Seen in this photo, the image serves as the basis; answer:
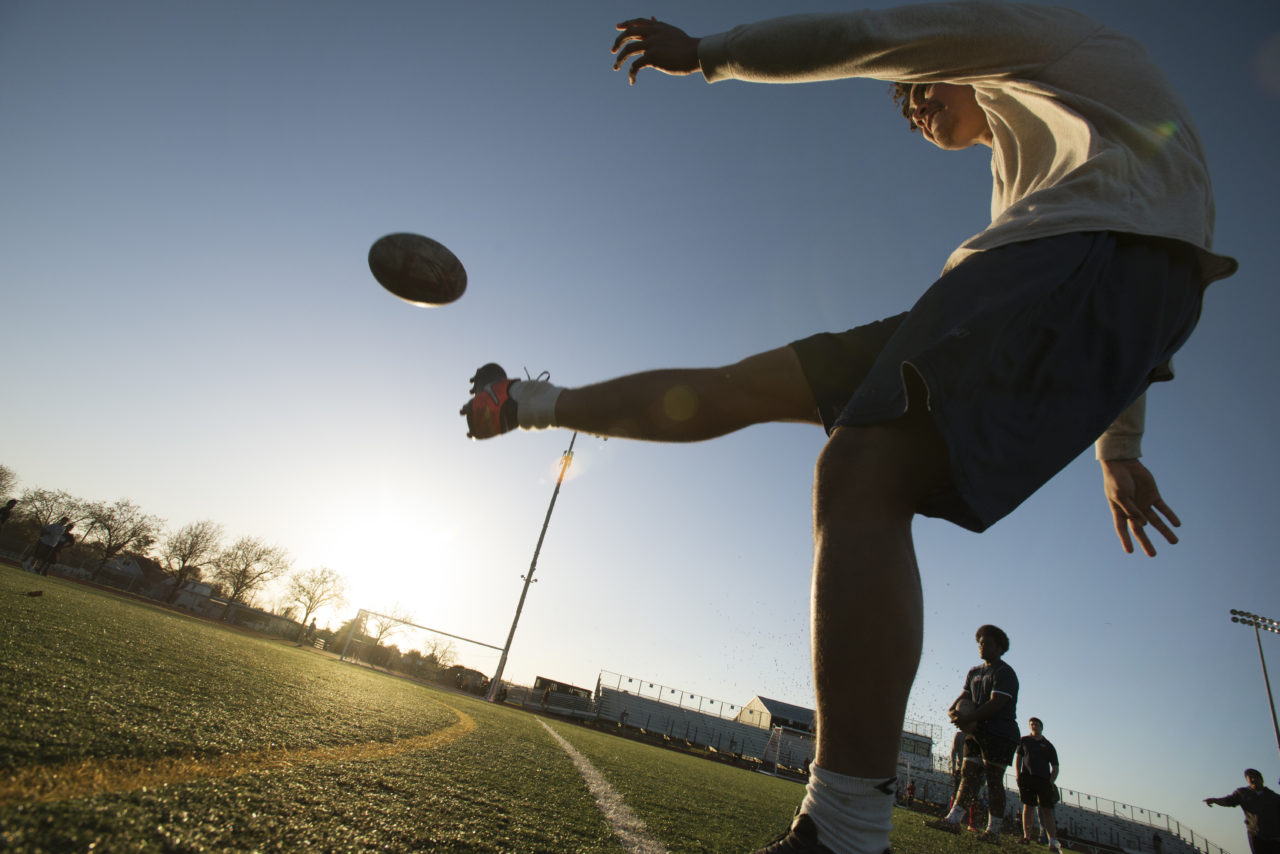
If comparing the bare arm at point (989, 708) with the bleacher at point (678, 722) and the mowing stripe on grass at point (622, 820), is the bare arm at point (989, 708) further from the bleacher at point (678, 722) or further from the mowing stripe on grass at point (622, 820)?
the bleacher at point (678, 722)

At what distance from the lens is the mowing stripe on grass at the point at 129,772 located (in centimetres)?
95

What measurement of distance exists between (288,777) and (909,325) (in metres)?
1.79

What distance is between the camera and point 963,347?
3.76 ft

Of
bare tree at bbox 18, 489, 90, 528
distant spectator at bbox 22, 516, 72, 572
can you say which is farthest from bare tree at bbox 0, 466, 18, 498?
distant spectator at bbox 22, 516, 72, 572

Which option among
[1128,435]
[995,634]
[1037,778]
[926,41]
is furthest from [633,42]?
[1037,778]

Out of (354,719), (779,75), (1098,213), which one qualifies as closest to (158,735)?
(354,719)

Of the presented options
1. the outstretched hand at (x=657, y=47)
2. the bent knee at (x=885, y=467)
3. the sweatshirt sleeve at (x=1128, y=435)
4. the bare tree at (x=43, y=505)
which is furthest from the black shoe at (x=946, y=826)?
the bare tree at (x=43, y=505)

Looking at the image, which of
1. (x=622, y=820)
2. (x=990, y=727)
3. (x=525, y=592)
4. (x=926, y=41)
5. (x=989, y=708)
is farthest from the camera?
(x=525, y=592)

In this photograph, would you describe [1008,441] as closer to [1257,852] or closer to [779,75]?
[779,75]

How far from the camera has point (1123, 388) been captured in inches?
51.6

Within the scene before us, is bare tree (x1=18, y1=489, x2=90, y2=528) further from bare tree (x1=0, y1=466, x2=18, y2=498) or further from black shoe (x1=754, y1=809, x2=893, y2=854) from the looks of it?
black shoe (x1=754, y1=809, x2=893, y2=854)

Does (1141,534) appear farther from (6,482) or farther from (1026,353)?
(6,482)

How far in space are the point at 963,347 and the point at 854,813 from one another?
2.83 ft

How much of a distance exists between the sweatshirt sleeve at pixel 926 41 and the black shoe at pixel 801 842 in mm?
1712
